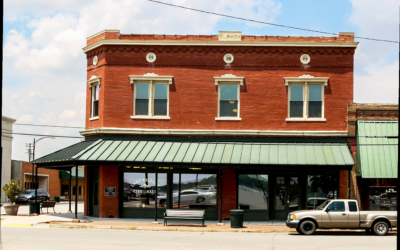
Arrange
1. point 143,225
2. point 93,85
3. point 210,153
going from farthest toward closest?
point 93,85 < point 210,153 < point 143,225

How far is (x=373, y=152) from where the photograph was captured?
24781mm

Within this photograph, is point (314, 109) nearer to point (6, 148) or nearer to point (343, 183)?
point (343, 183)

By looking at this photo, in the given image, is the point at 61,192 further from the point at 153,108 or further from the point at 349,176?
the point at 349,176

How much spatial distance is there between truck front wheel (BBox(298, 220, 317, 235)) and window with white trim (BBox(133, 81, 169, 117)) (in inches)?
Result: 391

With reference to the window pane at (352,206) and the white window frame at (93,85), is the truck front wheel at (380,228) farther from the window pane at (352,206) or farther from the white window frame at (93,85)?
the white window frame at (93,85)

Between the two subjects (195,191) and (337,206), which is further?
(195,191)

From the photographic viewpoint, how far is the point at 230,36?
26.5 meters

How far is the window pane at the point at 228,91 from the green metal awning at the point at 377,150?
6.78 meters

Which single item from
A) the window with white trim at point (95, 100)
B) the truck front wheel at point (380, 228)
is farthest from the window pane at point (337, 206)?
the window with white trim at point (95, 100)

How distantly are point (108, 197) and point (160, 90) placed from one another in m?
6.47

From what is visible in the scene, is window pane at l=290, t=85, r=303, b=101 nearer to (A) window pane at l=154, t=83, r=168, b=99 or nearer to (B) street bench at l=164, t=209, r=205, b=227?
(A) window pane at l=154, t=83, r=168, b=99

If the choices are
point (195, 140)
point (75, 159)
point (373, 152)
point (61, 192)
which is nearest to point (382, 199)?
point (373, 152)

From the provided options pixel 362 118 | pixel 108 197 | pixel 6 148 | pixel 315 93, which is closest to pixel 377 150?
pixel 362 118

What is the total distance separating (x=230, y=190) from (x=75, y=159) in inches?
321
